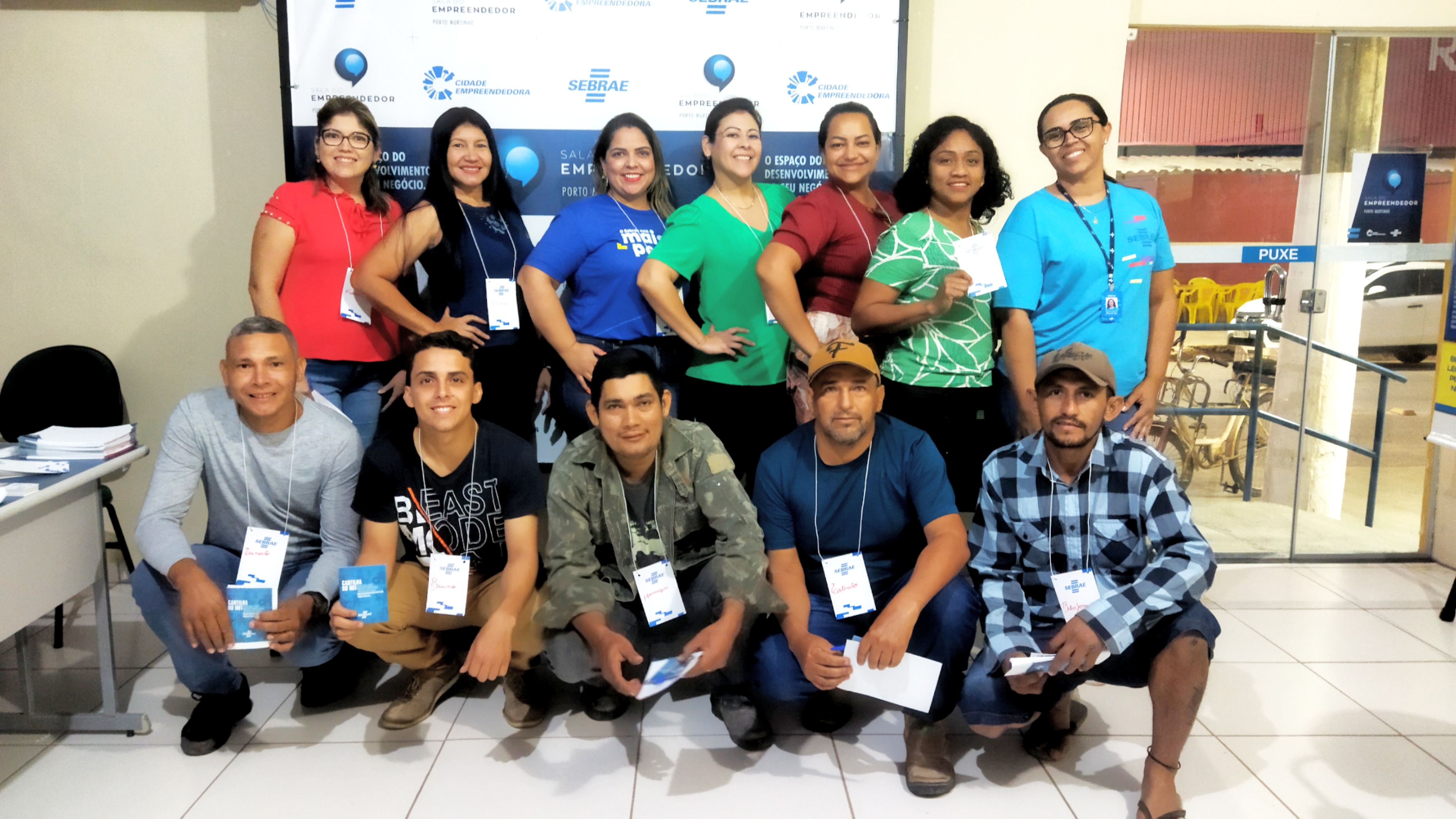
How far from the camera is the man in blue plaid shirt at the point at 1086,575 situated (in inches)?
77.9

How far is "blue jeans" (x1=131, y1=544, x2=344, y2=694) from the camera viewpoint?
7.59 feet

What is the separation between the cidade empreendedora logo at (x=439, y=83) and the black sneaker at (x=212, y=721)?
207cm

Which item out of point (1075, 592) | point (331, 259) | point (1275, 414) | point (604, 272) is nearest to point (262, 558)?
point (331, 259)

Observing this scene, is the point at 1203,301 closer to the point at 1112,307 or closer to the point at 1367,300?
the point at 1367,300

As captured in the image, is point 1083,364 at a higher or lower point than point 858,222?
lower

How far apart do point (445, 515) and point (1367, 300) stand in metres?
4.05

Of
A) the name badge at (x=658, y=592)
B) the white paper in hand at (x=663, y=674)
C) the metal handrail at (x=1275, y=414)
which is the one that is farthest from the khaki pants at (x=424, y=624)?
→ the metal handrail at (x=1275, y=414)

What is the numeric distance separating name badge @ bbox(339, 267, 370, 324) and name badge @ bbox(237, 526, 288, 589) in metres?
0.79

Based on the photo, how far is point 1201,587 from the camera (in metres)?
2.03

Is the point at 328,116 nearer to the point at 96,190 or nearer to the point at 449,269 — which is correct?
the point at 449,269

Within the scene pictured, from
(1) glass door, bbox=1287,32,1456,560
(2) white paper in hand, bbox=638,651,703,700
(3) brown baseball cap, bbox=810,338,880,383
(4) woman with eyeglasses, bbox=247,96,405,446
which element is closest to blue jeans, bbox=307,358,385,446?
(4) woman with eyeglasses, bbox=247,96,405,446

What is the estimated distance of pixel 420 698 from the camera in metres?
2.49

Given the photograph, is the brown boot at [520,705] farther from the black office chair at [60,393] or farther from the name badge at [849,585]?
the black office chair at [60,393]

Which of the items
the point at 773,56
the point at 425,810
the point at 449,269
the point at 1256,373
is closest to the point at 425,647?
the point at 425,810
